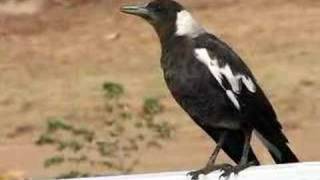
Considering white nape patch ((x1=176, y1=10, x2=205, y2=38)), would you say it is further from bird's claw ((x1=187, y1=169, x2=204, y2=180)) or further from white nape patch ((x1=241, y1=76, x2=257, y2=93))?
bird's claw ((x1=187, y1=169, x2=204, y2=180))

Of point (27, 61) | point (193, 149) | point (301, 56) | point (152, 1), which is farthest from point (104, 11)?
point (152, 1)

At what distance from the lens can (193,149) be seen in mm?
11828

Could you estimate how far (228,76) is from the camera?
527 cm

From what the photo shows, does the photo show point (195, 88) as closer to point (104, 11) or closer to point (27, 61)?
point (27, 61)

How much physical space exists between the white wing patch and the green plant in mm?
3685

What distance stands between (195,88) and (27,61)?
10200 millimetres

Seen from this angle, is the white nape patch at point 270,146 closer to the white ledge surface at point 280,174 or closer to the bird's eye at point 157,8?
the bird's eye at point 157,8

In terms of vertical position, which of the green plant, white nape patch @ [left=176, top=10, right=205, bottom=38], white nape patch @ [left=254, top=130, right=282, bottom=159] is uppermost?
white nape patch @ [left=176, top=10, right=205, bottom=38]

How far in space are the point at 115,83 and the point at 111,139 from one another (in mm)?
1425

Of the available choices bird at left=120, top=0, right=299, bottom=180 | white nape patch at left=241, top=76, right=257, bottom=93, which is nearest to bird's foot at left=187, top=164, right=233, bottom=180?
bird at left=120, top=0, right=299, bottom=180

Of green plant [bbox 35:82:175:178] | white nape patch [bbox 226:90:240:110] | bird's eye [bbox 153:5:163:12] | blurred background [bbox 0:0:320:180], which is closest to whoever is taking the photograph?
white nape patch [bbox 226:90:240:110]

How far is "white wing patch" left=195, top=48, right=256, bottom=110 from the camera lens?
522 cm

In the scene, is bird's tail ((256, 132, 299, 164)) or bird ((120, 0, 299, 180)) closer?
bird's tail ((256, 132, 299, 164))

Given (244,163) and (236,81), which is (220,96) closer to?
(236,81)
